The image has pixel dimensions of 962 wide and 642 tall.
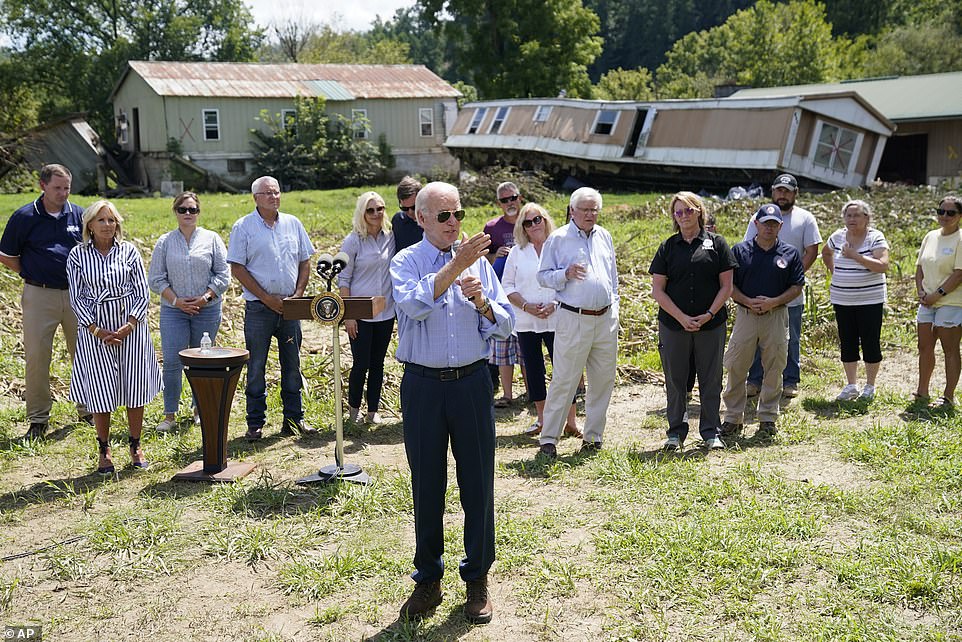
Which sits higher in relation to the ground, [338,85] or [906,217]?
[338,85]

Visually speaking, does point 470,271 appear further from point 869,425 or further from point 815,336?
point 815,336

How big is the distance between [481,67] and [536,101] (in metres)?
13.8

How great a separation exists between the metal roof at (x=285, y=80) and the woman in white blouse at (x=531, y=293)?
102ft

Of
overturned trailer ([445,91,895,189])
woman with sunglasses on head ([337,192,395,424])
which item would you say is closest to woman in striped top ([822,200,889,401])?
woman with sunglasses on head ([337,192,395,424])

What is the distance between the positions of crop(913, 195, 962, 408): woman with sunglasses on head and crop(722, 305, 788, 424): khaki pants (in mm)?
1397

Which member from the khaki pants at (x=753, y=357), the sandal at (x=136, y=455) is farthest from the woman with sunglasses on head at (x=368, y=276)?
the khaki pants at (x=753, y=357)

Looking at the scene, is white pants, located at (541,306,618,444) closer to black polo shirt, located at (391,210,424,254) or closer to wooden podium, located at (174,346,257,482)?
black polo shirt, located at (391,210,424,254)

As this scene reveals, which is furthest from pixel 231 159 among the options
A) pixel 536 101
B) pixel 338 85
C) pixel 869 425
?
pixel 869 425

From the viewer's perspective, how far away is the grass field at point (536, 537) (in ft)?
14.2

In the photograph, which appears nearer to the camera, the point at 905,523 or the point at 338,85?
the point at 905,523

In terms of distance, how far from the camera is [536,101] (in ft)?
105

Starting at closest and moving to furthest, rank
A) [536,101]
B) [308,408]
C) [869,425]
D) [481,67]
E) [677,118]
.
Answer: [869,425] < [308,408] < [677,118] < [536,101] < [481,67]

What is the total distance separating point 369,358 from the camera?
7652mm

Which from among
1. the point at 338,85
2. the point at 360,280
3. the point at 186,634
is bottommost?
the point at 186,634
